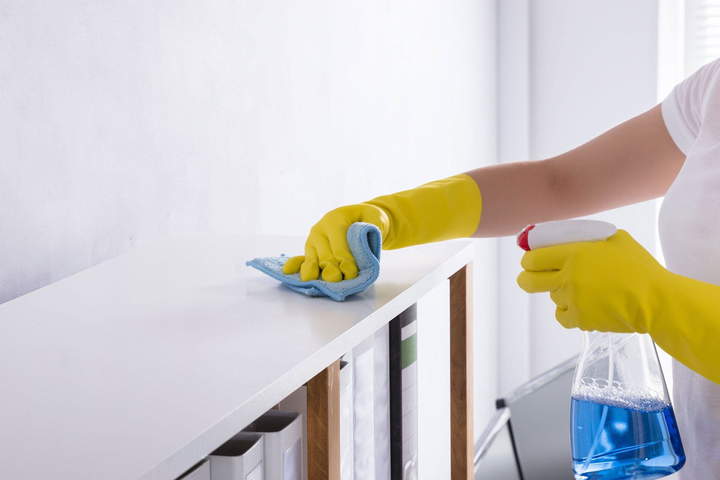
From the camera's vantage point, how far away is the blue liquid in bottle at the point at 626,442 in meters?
0.60

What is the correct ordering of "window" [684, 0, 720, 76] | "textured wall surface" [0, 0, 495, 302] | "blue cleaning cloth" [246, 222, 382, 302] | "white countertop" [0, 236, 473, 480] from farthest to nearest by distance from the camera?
"window" [684, 0, 720, 76]
"textured wall surface" [0, 0, 495, 302]
"blue cleaning cloth" [246, 222, 382, 302]
"white countertop" [0, 236, 473, 480]

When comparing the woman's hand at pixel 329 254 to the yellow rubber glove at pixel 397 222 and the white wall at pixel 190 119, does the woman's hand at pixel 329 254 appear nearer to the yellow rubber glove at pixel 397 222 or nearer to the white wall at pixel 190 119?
the yellow rubber glove at pixel 397 222

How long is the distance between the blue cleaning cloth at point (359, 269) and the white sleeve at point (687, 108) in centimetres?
56

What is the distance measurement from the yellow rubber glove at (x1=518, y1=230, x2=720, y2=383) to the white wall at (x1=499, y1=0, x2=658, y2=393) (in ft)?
6.10

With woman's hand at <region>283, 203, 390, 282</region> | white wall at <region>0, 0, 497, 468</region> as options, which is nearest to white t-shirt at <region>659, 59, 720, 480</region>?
woman's hand at <region>283, 203, 390, 282</region>

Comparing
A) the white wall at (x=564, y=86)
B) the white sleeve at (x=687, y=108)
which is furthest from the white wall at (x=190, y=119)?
the white wall at (x=564, y=86)

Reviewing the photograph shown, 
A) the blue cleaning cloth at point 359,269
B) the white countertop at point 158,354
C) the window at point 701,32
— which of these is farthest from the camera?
the window at point 701,32

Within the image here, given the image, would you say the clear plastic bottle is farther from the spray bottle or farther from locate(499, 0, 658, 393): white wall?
locate(499, 0, 658, 393): white wall

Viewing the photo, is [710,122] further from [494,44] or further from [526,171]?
[494,44]

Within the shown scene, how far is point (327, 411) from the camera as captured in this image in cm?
47

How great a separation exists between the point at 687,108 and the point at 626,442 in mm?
569

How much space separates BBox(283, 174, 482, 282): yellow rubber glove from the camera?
0.62 m

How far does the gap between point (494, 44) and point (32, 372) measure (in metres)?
2.27

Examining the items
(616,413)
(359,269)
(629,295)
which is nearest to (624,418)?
(616,413)
